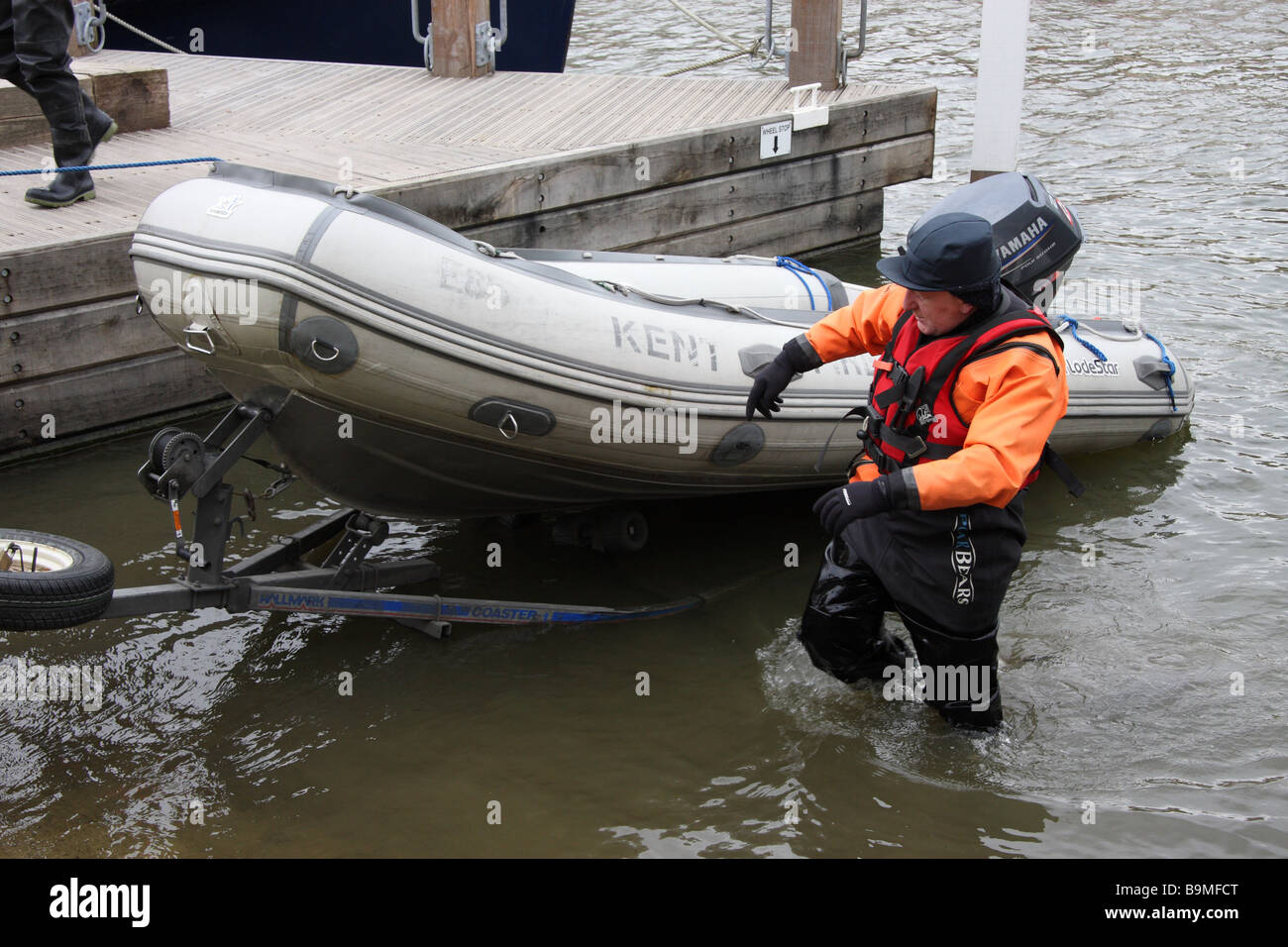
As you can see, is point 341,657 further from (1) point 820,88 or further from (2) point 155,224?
(1) point 820,88

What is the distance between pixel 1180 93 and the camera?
11023 mm

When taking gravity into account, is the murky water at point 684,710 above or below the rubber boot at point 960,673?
below

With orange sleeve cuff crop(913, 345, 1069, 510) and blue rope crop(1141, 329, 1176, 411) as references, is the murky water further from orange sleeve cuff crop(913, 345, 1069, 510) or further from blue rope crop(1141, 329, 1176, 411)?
orange sleeve cuff crop(913, 345, 1069, 510)

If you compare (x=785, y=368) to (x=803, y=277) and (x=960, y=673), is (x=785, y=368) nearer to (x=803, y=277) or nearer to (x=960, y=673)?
(x=960, y=673)

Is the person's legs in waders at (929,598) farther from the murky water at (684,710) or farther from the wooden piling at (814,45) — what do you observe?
the wooden piling at (814,45)

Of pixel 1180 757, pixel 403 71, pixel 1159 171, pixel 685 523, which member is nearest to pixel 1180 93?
pixel 1159 171

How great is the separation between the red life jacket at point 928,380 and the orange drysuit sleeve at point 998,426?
0.09 ft

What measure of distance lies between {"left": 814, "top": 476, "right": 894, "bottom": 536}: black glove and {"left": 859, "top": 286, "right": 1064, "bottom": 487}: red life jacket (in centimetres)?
27

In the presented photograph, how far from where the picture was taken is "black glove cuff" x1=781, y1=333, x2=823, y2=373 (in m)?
3.41

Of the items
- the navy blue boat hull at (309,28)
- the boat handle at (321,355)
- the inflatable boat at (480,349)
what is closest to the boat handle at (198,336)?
the inflatable boat at (480,349)

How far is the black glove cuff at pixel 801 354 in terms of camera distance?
341 centimetres
